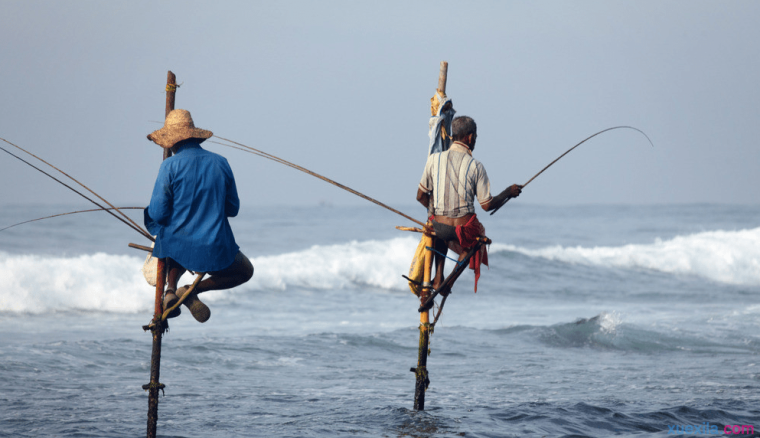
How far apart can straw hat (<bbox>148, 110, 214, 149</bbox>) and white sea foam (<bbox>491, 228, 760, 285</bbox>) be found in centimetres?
1898

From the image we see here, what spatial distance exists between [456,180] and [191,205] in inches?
74.3

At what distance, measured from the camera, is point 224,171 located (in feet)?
14.7

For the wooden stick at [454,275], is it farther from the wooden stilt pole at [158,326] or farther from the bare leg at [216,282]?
the wooden stilt pole at [158,326]

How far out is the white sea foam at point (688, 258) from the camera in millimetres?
22500

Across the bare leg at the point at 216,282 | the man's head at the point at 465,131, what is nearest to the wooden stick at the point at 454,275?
the man's head at the point at 465,131

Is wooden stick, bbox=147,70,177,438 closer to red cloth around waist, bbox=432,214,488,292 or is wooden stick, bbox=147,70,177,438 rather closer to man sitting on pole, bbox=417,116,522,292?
man sitting on pole, bbox=417,116,522,292

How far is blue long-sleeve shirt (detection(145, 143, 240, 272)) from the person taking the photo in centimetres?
434

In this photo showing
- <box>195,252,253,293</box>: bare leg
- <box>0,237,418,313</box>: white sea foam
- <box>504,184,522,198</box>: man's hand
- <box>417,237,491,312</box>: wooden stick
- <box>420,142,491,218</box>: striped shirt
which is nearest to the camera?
<box>195,252,253,293</box>: bare leg

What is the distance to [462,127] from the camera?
531 cm

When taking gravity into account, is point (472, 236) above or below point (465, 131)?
below

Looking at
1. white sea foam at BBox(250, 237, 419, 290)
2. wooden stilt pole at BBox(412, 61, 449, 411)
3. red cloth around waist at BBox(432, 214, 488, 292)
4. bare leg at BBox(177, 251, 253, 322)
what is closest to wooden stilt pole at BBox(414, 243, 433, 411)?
wooden stilt pole at BBox(412, 61, 449, 411)

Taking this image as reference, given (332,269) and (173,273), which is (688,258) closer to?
(332,269)

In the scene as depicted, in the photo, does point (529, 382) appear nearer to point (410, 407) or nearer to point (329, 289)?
point (410, 407)

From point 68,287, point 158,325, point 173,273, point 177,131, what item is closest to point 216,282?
point 173,273
